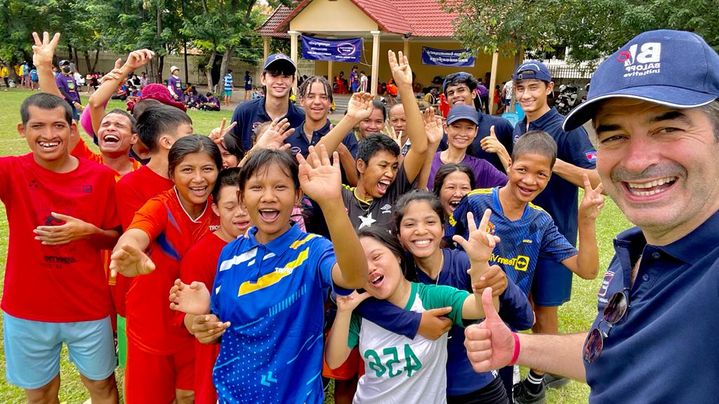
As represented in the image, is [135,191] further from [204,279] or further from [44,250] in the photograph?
[204,279]

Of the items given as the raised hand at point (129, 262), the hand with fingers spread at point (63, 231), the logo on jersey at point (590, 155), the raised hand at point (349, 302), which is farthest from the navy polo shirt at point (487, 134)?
the hand with fingers spread at point (63, 231)

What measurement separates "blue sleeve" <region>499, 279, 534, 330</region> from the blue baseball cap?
1.01m

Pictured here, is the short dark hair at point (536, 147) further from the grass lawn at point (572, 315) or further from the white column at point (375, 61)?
the white column at point (375, 61)

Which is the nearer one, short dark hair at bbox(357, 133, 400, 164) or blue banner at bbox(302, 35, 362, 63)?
short dark hair at bbox(357, 133, 400, 164)

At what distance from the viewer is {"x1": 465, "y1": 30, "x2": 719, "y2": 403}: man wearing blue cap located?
1147 millimetres

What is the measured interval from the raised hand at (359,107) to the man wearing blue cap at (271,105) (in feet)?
3.02

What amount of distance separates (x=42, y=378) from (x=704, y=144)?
3.13 metres

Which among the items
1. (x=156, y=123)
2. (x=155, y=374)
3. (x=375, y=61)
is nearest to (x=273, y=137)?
(x=156, y=123)

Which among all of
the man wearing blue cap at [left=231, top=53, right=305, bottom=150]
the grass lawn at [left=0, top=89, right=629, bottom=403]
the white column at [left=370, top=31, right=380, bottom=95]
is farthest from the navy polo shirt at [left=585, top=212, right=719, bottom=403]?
the white column at [left=370, top=31, right=380, bottom=95]

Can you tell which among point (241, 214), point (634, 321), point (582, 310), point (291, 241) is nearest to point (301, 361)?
point (291, 241)

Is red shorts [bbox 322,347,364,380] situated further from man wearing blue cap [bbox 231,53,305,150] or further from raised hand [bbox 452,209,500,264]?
man wearing blue cap [bbox 231,53,305,150]

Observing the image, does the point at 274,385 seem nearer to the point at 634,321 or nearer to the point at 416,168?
the point at 634,321

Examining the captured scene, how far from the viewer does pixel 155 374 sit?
2.43 meters

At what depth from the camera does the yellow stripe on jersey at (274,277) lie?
2002 millimetres
